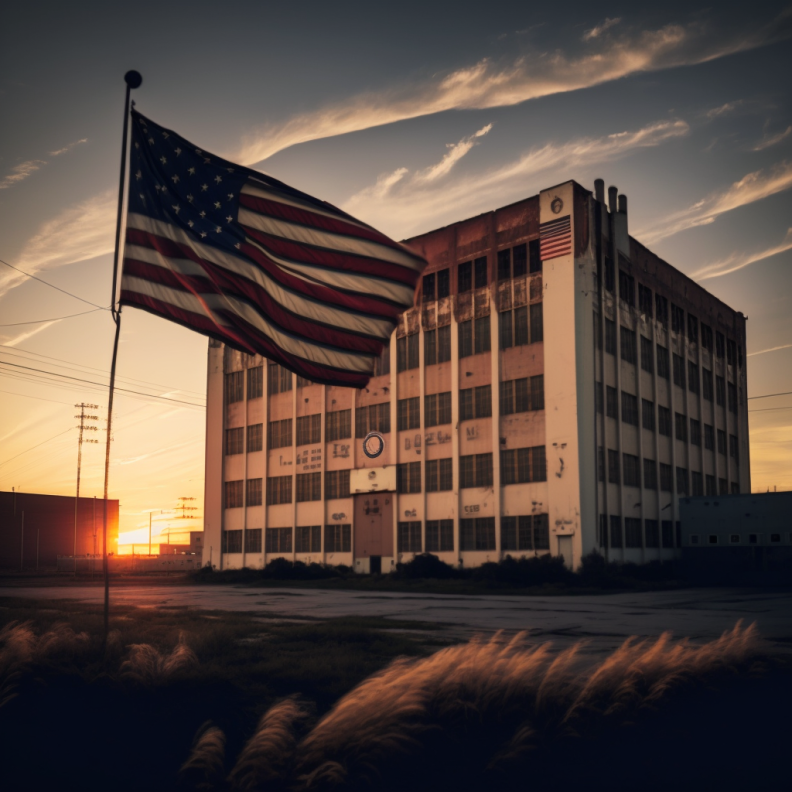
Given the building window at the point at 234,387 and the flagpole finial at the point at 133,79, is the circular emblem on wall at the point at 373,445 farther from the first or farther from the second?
the flagpole finial at the point at 133,79

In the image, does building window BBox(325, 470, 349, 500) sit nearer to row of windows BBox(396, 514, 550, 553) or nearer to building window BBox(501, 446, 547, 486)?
row of windows BBox(396, 514, 550, 553)

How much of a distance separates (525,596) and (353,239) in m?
21.1

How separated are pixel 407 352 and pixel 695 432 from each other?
17949mm

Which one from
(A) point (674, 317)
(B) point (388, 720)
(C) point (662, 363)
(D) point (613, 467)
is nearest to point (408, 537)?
(D) point (613, 467)

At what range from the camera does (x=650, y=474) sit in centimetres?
4188

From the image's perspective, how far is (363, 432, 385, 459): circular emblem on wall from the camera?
4341cm

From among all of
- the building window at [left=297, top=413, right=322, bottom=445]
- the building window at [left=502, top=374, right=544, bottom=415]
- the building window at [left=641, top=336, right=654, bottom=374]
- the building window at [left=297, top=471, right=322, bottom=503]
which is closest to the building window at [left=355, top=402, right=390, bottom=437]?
the building window at [left=297, top=413, right=322, bottom=445]

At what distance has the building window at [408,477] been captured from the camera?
41.7m

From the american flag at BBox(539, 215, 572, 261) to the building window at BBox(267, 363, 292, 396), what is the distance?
724 inches

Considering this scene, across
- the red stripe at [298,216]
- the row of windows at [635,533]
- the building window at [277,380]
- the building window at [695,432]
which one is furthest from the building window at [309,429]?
the red stripe at [298,216]

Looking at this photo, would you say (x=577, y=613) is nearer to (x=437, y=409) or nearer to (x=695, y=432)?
(x=437, y=409)

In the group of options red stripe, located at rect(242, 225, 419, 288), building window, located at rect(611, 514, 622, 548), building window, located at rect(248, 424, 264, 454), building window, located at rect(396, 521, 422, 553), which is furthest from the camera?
building window, located at rect(248, 424, 264, 454)

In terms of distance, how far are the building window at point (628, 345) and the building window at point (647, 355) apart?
138 centimetres

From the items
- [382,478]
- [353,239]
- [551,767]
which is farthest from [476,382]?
[551,767]
